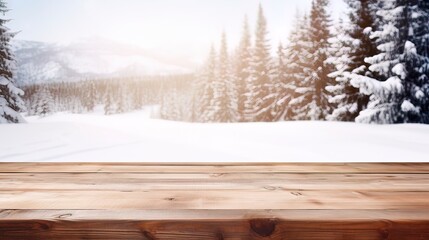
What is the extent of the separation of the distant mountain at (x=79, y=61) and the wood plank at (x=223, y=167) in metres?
2.73

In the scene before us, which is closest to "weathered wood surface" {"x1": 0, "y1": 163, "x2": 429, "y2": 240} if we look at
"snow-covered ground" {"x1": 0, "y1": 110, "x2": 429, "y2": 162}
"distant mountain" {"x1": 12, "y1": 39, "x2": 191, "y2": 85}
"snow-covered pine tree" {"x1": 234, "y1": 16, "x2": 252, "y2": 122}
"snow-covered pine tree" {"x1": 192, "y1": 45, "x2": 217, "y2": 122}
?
"snow-covered ground" {"x1": 0, "y1": 110, "x2": 429, "y2": 162}

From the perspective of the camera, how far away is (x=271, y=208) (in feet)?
2.33

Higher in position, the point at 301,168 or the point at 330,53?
the point at 330,53

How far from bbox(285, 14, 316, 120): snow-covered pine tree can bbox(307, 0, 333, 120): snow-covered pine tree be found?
7cm

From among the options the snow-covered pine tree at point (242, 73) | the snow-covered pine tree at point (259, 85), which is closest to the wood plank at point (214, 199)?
the snow-covered pine tree at point (259, 85)

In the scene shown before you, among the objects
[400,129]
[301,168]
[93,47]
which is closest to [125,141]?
[93,47]

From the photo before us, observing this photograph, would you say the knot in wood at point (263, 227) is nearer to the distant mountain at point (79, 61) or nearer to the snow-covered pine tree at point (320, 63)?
the distant mountain at point (79, 61)

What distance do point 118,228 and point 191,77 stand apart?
436 centimetres

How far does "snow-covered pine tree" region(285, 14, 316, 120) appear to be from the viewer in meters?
4.84

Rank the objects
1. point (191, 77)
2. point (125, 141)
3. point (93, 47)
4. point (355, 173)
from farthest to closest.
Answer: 1. point (191, 77)
2. point (93, 47)
3. point (125, 141)
4. point (355, 173)

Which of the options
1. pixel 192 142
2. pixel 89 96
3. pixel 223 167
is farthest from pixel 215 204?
pixel 89 96

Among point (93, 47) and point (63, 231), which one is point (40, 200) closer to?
point (63, 231)

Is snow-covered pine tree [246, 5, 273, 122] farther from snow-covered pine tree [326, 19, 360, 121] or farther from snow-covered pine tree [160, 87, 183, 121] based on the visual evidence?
snow-covered pine tree [160, 87, 183, 121]

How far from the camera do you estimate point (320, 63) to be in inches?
207
